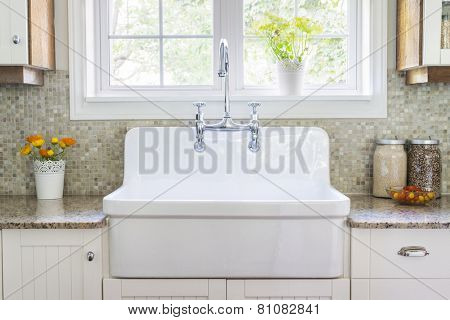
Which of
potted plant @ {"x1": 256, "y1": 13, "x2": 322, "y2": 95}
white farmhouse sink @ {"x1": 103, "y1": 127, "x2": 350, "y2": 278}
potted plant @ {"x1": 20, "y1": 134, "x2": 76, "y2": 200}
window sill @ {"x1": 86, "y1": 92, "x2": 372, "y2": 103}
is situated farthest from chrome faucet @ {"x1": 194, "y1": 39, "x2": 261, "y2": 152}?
potted plant @ {"x1": 20, "y1": 134, "x2": 76, "y2": 200}

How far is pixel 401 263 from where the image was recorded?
208 centimetres

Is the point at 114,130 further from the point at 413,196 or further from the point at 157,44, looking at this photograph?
the point at 413,196

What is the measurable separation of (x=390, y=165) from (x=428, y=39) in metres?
0.54

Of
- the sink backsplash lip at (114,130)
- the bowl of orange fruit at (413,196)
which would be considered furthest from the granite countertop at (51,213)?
the bowl of orange fruit at (413,196)

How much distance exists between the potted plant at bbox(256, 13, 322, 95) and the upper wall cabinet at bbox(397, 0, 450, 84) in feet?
1.44

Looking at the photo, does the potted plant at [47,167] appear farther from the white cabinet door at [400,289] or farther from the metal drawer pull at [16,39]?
the white cabinet door at [400,289]

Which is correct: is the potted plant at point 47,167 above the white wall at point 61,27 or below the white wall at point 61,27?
below

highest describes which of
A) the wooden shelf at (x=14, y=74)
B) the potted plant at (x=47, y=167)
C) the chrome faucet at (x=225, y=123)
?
the wooden shelf at (x=14, y=74)

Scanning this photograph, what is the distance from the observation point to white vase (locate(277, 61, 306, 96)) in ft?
8.66

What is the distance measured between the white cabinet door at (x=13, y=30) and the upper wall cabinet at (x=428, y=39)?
153cm

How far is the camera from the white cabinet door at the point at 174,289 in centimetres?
208

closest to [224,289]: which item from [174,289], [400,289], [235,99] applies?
[174,289]

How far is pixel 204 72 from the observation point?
9.10ft
